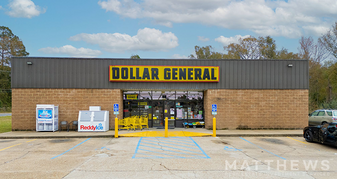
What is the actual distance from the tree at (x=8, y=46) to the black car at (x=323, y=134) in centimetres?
6137

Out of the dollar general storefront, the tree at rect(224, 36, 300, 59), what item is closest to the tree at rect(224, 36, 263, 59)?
the tree at rect(224, 36, 300, 59)

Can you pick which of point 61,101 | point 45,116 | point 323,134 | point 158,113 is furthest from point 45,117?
point 323,134

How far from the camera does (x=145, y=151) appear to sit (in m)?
10.5

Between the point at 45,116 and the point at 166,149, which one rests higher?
the point at 45,116

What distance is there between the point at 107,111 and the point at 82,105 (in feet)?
6.37

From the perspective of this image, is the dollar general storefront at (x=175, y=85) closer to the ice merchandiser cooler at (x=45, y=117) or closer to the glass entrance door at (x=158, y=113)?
the ice merchandiser cooler at (x=45, y=117)

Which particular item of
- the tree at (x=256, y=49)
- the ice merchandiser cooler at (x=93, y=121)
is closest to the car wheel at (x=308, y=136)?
the ice merchandiser cooler at (x=93, y=121)

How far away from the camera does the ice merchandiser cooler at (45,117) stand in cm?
1584

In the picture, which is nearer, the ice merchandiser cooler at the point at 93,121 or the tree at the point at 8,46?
the ice merchandiser cooler at the point at 93,121

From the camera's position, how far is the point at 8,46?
179 feet

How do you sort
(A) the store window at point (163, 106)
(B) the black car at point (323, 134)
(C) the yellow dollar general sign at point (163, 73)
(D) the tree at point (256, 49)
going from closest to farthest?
(B) the black car at point (323, 134) < (C) the yellow dollar general sign at point (163, 73) < (A) the store window at point (163, 106) < (D) the tree at point (256, 49)

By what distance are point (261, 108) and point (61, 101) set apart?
14600mm

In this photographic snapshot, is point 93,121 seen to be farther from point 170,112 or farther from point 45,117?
point 170,112

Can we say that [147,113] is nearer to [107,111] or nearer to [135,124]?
[135,124]
